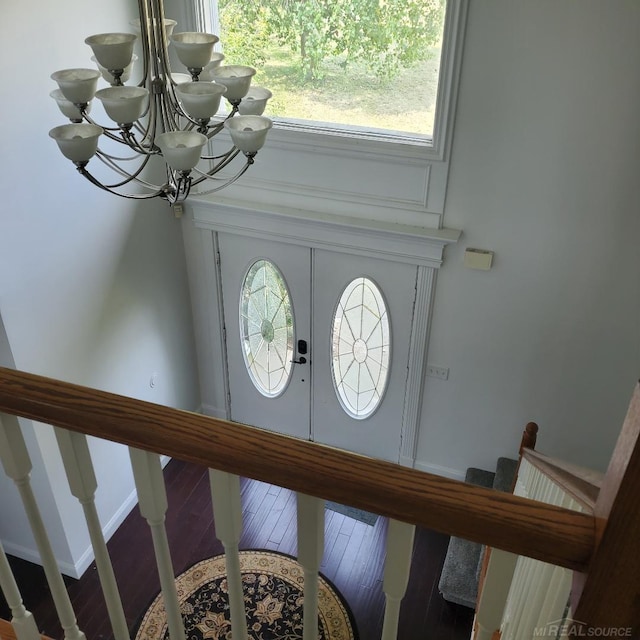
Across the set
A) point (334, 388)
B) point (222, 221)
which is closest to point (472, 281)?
point (334, 388)

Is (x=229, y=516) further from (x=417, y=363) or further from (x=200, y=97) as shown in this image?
(x=417, y=363)

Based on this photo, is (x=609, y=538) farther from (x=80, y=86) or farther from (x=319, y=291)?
(x=319, y=291)

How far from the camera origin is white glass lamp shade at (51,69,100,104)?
6.51ft

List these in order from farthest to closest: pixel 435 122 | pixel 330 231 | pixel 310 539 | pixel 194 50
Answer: pixel 330 231 < pixel 435 122 < pixel 194 50 < pixel 310 539

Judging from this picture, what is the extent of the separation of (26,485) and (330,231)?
140 inches

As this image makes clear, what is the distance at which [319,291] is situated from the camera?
15.7ft

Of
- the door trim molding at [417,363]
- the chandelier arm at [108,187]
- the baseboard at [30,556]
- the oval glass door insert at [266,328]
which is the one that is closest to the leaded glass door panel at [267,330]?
the oval glass door insert at [266,328]

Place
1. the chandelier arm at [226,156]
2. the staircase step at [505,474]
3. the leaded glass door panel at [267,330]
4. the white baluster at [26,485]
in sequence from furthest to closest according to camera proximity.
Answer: the leaded glass door panel at [267,330]
the staircase step at [505,474]
the chandelier arm at [226,156]
the white baluster at [26,485]

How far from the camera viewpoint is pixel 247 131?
7.18ft

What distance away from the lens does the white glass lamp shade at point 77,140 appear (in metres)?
1.99

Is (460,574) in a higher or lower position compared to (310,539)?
lower

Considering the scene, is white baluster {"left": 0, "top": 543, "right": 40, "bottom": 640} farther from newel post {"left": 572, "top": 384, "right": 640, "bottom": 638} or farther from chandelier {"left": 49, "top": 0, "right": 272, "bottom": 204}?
chandelier {"left": 49, "top": 0, "right": 272, "bottom": 204}

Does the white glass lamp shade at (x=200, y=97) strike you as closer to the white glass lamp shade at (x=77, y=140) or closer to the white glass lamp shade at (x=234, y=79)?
the white glass lamp shade at (x=234, y=79)

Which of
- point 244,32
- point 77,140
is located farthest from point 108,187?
point 244,32
